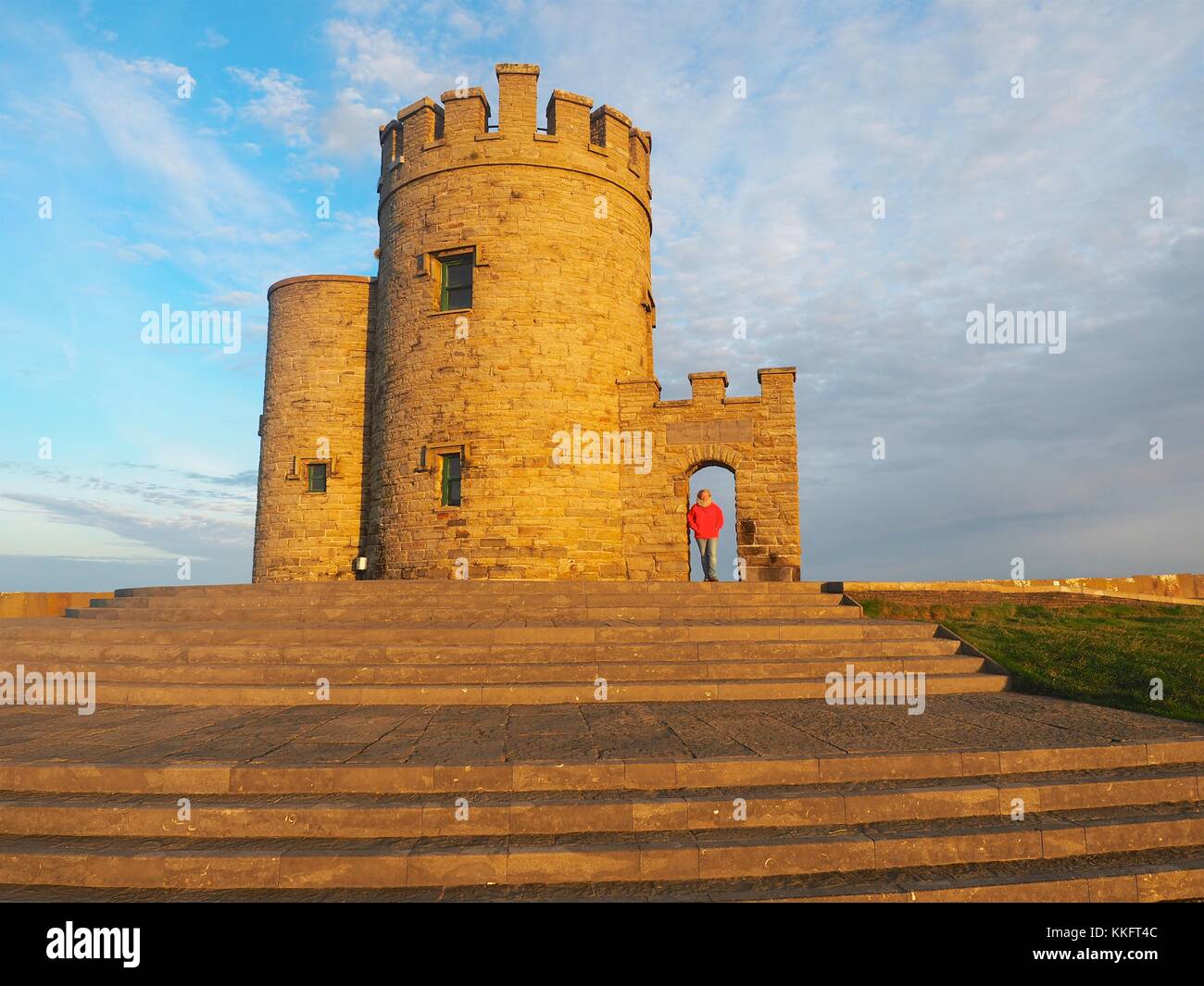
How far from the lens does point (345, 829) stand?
4129mm

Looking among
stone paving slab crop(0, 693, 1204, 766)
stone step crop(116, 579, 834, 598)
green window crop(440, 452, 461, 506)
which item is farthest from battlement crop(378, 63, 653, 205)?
stone paving slab crop(0, 693, 1204, 766)

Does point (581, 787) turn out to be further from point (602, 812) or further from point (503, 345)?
point (503, 345)

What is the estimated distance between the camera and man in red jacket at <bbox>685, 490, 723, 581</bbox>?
43.9 ft

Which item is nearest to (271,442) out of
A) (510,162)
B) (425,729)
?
(510,162)

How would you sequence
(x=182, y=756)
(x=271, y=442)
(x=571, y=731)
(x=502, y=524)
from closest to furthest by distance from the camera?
(x=182, y=756)
(x=571, y=731)
(x=502, y=524)
(x=271, y=442)

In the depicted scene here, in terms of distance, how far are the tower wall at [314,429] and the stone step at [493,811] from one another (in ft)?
45.1

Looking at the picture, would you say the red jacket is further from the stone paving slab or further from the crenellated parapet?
the stone paving slab

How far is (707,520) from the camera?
44.2 ft

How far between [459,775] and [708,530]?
9.41m

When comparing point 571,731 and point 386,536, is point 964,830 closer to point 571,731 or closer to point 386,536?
point 571,731

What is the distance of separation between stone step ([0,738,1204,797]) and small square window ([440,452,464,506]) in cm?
1146

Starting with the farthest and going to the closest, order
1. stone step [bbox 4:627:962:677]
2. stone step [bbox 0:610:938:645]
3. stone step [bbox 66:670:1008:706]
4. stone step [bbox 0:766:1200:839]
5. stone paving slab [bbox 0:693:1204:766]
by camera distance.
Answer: stone step [bbox 0:610:938:645]
stone step [bbox 4:627:962:677]
stone step [bbox 66:670:1008:706]
stone paving slab [bbox 0:693:1204:766]
stone step [bbox 0:766:1200:839]

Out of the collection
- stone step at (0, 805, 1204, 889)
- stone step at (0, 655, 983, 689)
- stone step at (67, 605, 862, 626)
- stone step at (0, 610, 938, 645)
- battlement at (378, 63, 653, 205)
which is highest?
battlement at (378, 63, 653, 205)
